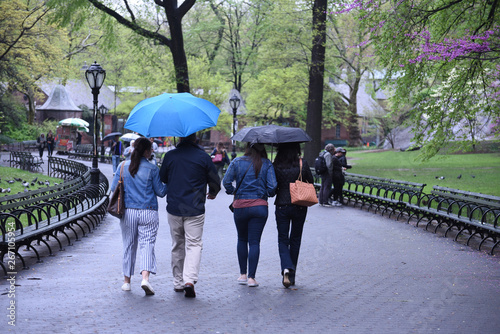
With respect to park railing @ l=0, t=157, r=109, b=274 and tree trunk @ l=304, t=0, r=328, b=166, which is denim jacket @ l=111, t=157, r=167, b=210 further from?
tree trunk @ l=304, t=0, r=328, b=166

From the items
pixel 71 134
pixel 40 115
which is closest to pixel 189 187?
pixel 71 134

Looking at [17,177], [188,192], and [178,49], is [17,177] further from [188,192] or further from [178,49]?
[188,192]

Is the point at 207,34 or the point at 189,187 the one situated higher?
the point at 207,34

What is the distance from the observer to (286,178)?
283 inches

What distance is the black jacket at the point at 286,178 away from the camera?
281 inches

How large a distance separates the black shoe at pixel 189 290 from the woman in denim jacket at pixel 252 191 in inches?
34.2

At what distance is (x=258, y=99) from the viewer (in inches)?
1545

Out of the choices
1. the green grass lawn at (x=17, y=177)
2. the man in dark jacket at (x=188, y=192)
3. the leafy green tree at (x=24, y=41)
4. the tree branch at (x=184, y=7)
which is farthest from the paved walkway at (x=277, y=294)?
the leafy green tree at (x=24, y=41)

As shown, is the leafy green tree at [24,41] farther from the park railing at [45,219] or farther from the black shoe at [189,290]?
the black shoe at [189,290]

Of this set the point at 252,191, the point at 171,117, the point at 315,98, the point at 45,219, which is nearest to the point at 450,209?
the point at 252,191

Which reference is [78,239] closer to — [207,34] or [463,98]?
[463,98]

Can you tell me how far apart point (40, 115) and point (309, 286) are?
188 feet

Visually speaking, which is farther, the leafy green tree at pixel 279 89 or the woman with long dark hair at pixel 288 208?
Answer: the leafy green tree at pixel 279 89

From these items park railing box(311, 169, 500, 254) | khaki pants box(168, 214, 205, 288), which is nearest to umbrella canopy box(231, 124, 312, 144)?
khaki pants box(168, 214, 205, 288)
